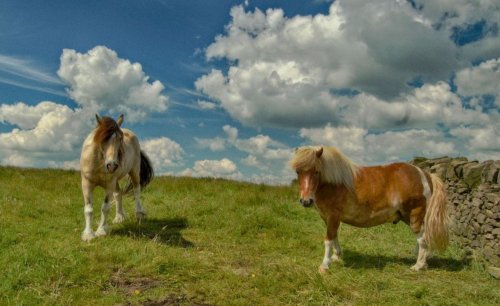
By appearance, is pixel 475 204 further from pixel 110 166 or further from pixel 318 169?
pixel 110 166

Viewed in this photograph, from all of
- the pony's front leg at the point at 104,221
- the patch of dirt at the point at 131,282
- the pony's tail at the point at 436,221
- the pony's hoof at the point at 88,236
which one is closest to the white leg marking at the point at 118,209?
the pony's front leg at the point at 104,221

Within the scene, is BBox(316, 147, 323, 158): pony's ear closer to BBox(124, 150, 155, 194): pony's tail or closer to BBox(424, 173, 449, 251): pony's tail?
BBox(424, 173, 449, 251): pony's tail

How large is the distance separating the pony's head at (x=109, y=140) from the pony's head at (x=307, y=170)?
3796 mm

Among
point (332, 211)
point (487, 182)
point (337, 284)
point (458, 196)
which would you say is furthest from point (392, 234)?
point (337, 284)

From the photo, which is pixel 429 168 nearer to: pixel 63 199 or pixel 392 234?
pixel 392 234

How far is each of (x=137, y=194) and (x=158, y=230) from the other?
199 centimetres

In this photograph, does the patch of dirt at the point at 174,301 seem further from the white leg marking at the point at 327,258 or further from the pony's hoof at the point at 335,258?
the pony's hoof at the point at 335,258

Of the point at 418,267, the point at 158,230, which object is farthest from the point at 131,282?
the point at 418,267

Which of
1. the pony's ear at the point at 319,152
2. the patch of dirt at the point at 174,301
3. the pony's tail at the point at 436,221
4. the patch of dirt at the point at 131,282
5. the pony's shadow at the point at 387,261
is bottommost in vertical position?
the patch of dirt at the point at 174,301

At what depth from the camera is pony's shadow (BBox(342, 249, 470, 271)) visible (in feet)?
27.5

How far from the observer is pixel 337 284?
6.52 m

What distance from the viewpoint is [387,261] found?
8758mm

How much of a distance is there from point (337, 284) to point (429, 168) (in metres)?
7.99

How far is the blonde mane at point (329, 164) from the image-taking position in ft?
24.5
